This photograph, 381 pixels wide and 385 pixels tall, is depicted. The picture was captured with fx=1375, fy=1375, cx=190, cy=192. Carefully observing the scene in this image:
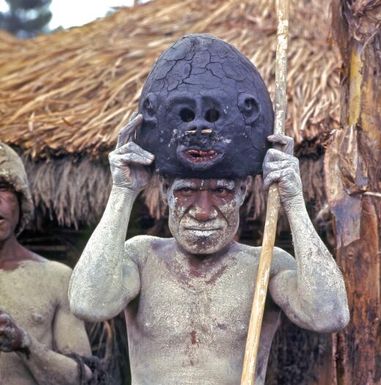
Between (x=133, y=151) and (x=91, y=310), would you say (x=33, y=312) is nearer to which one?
(x=91, y=310)

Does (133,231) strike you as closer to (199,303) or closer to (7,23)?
(199,303)

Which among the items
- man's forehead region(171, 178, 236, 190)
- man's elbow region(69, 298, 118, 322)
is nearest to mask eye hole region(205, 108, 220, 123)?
man's forehead region(171, 178, 236, 190)

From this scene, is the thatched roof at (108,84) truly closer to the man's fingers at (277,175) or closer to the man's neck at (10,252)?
the man's neck at (10,252)

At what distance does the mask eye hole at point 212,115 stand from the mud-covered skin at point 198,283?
218 millimetres

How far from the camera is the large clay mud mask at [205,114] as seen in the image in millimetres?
4520

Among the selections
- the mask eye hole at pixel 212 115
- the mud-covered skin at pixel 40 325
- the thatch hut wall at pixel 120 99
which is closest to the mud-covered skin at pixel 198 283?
the mask eye hole at pixel 212 115

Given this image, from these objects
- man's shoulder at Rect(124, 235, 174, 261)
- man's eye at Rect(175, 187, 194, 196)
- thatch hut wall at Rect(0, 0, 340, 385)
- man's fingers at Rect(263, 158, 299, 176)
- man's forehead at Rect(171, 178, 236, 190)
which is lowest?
man's shoulder at Rect(124, 235, 174, 261)

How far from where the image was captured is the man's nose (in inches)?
182

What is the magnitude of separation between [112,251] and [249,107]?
662 mm

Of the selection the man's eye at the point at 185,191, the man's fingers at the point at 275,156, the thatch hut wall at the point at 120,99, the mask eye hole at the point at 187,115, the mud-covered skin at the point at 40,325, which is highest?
the thatch hut wall at the point at 120,99

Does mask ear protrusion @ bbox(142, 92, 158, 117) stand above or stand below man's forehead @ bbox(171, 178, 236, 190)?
above

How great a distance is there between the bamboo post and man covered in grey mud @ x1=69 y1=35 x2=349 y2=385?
43 mm

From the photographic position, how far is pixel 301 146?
7133 millimetres

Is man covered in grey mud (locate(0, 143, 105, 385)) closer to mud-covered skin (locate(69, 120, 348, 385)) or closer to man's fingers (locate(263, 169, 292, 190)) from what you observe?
mud-covered skin (locate(69, 120, 348, 385))
